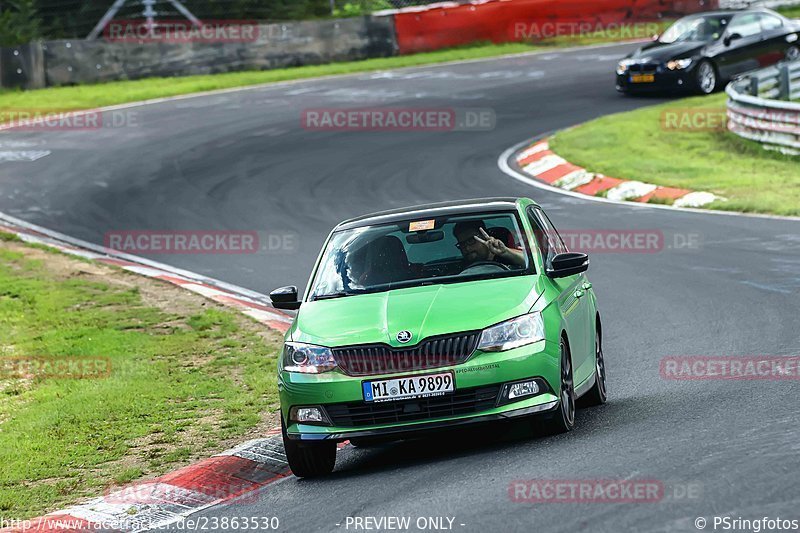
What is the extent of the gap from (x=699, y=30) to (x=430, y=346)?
75.6ft

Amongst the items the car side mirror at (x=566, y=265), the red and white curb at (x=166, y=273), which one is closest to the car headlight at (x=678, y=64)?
the red and white curb at (x=166, y=273)

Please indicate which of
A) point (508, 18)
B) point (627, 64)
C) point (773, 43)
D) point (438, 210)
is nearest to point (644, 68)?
point (627, 64)

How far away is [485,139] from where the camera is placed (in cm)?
2541

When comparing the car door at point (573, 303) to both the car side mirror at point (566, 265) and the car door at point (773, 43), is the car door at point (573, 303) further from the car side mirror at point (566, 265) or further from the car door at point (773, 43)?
the car door at point (773, 43)

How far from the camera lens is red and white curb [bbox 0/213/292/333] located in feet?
46.4

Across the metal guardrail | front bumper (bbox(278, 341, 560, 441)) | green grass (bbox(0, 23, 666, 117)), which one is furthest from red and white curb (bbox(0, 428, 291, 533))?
green grass (bbox(0, 23, 666, 117))

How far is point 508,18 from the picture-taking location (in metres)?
36.8

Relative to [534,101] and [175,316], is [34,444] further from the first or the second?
[534,101]

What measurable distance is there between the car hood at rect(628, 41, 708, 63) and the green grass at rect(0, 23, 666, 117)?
722 cm

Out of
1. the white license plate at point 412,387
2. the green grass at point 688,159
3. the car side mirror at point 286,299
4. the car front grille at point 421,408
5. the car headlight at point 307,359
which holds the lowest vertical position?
the green grass at point 688,159

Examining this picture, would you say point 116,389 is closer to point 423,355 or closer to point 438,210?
point 438,210

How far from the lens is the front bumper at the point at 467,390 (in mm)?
7965

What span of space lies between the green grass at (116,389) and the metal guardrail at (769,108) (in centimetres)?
1130

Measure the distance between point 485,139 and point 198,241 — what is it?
27.4ft
